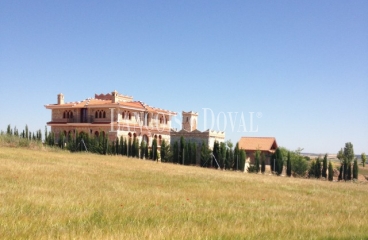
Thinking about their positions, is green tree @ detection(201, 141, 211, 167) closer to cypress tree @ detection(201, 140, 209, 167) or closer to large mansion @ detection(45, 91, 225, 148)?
cypress tree @ detection(201, 140, 209, 167)

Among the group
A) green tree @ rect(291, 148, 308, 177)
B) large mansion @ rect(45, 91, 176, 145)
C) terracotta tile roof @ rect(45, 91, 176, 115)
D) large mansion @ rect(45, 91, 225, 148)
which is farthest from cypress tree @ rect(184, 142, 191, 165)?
green tree @ rect(291, 148, 308, 177)

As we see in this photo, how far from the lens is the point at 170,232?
239 inches

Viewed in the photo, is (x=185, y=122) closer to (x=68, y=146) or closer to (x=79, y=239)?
(x=68, y=146)

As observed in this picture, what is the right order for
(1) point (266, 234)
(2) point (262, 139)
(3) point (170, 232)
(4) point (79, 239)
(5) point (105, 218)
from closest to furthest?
(4) point (79, 239) < (3) point (170, 232) < (1) point (266, 234) < (5) point (105, 218) < (2) point (262, 139)

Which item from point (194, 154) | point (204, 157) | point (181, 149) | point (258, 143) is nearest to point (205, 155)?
point (204, 157)

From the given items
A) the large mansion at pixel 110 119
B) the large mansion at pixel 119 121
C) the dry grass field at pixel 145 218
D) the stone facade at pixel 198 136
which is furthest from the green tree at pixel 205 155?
the dry grass field at pixel 145 218

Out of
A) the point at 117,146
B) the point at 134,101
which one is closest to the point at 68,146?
the point at 117,146

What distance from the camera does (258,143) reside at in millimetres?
61562

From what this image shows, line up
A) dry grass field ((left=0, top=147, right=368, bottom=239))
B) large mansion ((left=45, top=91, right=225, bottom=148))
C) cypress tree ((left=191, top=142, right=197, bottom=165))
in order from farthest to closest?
1. large mansion ((left=45, top=91, right=225, bottom=148))
2. cypress tree ((left=191, top=142, right=197, bottom=165))
3. dry grass field ((left=0, top=147, right=368, bottom=239))

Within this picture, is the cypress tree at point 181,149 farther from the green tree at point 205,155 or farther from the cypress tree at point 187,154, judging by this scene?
the green tree at point 205,155

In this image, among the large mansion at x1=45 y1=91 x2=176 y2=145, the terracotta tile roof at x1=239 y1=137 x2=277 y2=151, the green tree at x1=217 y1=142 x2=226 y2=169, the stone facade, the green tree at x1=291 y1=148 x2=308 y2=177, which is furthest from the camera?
the terracotta tile roof at x1=239 y1=137 x2=277 y2=151

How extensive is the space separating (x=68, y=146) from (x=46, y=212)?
43.1 metres

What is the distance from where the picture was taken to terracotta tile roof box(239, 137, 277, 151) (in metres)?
60.4

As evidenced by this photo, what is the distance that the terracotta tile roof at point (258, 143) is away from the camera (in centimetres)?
6042
